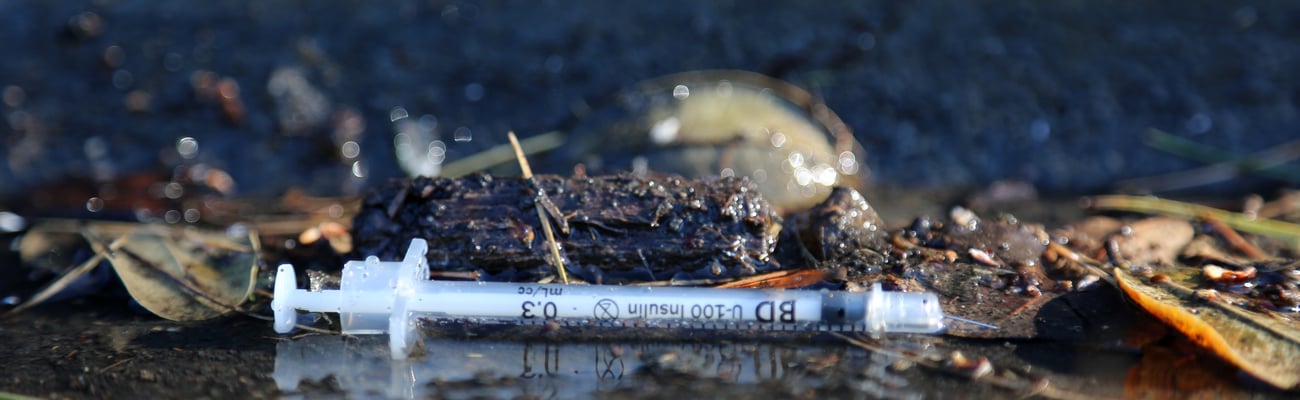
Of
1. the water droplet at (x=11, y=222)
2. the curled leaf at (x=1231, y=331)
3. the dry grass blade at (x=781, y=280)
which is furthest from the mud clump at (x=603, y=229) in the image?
the water droplet at (x=11, y=222)

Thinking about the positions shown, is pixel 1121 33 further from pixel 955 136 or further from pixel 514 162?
pixel 514 162

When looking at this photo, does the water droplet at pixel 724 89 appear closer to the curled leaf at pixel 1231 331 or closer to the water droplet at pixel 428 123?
the water droplet at pixel 428 123

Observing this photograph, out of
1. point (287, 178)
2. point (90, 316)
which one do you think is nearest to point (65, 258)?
point (90, 316)

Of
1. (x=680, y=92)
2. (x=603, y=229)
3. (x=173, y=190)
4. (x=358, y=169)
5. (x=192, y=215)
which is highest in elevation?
(x=680, y=92)

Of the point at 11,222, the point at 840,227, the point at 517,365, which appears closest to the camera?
the point at 517,365

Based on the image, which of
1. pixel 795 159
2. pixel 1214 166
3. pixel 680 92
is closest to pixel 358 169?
pixel 680 92

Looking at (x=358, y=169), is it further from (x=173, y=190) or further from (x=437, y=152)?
(x=173, y=190)

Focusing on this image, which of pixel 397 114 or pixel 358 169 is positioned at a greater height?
pixel 397 114

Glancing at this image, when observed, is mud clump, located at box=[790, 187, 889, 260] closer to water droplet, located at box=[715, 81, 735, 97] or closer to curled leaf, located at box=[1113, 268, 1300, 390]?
curled leaf, located at box=[1113, 268, 1300, 390]
